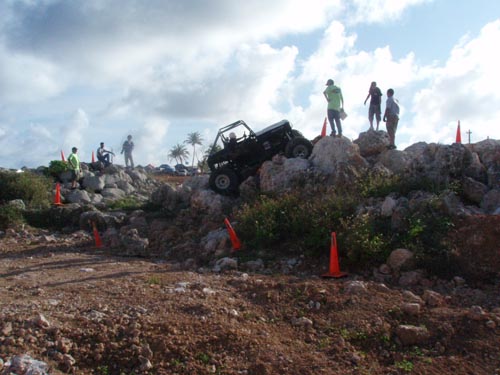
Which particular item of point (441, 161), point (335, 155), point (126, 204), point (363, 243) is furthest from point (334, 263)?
point (126, 204)

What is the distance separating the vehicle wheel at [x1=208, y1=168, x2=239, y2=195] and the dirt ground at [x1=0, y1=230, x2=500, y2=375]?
5.85 metres

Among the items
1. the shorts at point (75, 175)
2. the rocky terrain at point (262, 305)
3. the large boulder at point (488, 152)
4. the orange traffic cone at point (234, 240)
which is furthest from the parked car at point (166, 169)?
the orange traffic cone at point (234, 240)

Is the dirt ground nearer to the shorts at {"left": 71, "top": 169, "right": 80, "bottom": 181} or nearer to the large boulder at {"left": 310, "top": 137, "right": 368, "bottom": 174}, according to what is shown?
the large boulder at {"left": 310, "top": 137, "right": 368, "bottom": 174}

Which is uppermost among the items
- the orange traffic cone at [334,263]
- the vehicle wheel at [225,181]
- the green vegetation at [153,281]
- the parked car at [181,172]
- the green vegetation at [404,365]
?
the parked car at [181,172]

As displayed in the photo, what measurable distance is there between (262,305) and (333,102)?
323 inches

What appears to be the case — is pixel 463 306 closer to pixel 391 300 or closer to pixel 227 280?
pixel 391 300

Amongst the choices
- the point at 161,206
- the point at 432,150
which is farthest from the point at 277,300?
the point at 161,206

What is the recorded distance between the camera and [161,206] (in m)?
15.0

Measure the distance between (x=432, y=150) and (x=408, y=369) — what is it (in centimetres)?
689

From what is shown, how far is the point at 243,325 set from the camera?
5453mm

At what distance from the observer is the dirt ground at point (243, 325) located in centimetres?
463

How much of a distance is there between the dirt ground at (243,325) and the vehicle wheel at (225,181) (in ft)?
19.2

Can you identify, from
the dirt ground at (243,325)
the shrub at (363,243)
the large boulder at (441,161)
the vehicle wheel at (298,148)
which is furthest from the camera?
the vehicle wheel at (298,148)

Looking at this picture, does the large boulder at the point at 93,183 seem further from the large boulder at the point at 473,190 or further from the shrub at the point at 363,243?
the large boulder at the point at 473,190
